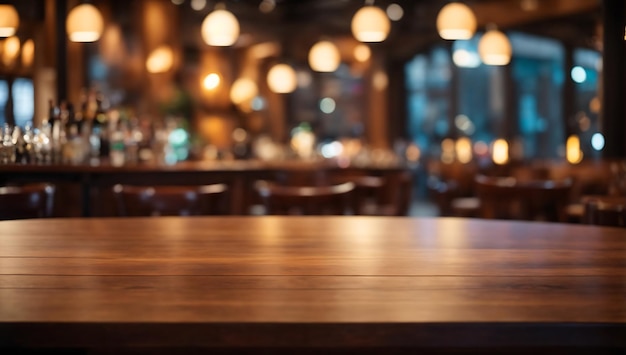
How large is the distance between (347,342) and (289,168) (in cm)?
597

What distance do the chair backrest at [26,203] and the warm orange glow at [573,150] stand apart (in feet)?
33.9

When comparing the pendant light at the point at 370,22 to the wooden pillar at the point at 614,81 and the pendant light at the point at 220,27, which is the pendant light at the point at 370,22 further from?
the wooden pillar at the point at 614,81

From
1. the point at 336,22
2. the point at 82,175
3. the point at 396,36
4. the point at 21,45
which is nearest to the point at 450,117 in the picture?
the point at 396,36

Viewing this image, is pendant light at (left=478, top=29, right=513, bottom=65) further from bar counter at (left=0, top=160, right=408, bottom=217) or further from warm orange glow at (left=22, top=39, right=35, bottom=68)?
warm orange glow at (left=22, top=39, right=35, bottom=68)

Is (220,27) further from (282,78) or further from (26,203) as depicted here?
(26,203)

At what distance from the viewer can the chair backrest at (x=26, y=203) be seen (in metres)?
3.14

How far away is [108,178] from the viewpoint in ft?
18.4

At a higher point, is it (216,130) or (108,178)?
(216,130)

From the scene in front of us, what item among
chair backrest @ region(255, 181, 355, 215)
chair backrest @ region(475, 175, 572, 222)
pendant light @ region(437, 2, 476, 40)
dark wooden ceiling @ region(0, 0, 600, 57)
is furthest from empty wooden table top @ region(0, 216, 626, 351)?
dark wooden ceiling @ region(0, 0, 600, 57)

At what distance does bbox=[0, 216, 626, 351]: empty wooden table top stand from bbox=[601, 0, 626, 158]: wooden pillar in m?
5.88

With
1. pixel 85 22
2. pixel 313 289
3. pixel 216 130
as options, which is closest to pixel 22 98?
pixel 85 22

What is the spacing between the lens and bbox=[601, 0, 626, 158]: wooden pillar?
25.5 feet

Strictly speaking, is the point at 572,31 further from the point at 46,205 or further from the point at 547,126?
the point at 46,205

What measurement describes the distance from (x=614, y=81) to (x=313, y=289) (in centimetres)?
746
